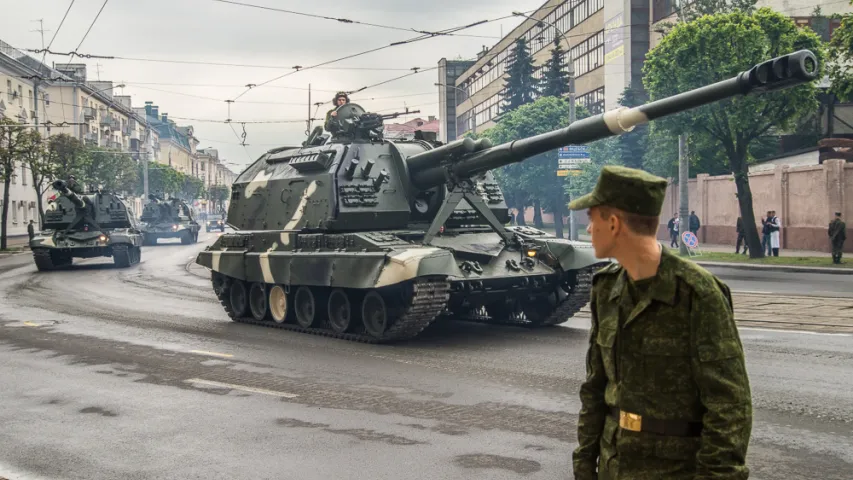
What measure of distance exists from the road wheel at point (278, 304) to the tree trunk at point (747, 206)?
63.3 feet

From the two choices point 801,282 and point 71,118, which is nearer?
point 801,282

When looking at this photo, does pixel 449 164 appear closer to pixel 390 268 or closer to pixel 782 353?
pixel 390 268

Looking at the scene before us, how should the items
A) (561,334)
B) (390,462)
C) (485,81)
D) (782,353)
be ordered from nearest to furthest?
(390,462) < (782,353) < (561,334) < (485,81)

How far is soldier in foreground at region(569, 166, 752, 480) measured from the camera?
10.1 feet

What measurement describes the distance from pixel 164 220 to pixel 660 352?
46.9 metres

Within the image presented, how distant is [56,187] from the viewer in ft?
95.8

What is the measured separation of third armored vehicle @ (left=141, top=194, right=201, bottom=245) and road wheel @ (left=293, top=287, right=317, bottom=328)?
115 ft

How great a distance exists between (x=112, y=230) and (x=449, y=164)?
1970cm

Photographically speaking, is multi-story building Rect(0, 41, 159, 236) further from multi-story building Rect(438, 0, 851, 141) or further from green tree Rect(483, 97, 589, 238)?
multi-story building Rect(438, 0, 851, 141)

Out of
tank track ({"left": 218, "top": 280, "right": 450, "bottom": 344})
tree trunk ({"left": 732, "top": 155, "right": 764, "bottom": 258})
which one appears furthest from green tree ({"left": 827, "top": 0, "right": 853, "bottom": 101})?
tank track ({"left": 218, "top": 280, "right": 450, "bottom": 344})

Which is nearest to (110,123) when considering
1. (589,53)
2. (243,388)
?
(589,53)

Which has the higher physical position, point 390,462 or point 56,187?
point 56,187

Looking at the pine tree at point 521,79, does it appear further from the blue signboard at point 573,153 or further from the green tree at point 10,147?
the blue signboard at point 573,153

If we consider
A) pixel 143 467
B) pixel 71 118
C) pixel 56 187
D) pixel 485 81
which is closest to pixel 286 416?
pixel 143 467
